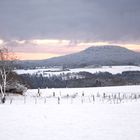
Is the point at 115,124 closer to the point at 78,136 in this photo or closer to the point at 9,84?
the point at 78,136

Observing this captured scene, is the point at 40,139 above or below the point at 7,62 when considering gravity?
below

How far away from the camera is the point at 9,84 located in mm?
61625

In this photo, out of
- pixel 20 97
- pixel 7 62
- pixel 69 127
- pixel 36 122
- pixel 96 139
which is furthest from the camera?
pixel 20 97

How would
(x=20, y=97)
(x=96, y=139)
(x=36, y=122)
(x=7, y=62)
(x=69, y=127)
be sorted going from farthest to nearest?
1. (x=20, y=97)
2. (x=7, y=62)
3. (x=36, y=122)
4. (x=69, y=127)
5. (x=96, y=139)

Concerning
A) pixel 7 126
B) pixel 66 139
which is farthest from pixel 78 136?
pixel 7 126

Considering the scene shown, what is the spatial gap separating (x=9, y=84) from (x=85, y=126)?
38.4 metres

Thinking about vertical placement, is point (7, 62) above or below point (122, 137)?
above

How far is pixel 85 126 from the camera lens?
25.2 meters

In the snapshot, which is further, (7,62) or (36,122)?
(7,62)

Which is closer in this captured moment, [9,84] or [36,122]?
[36,122]

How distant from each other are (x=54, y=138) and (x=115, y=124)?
7174mm

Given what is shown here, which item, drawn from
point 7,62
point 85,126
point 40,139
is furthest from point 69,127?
point 7,62

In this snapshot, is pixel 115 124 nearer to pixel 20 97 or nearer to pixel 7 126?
pixel 7 126

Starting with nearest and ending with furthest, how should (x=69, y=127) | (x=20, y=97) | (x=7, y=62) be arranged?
(x=69, y=127) < (x=7, y=62) < (x=20, y=97)
